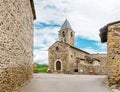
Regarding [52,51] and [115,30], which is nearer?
[115,30]

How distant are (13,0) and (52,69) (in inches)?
1248

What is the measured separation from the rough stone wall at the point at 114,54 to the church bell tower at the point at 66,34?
131ft

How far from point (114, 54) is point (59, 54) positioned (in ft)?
85.5

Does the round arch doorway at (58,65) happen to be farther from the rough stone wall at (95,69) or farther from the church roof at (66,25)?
the church roof at (66,25)

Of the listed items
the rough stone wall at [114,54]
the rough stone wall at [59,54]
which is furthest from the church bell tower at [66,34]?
the rough stone wall at [114,54]

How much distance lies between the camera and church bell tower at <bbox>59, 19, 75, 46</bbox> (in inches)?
2201

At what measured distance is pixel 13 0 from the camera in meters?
10.3

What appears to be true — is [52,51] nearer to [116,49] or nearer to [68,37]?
[68,37]

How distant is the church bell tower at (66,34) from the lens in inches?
2201

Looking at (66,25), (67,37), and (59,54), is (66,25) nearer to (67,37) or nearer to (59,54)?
(67,37)

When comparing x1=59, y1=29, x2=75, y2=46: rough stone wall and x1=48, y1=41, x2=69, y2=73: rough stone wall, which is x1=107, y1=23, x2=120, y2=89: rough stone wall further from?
x1=59, y1=29, x2=75, y2=46: rough stone wall

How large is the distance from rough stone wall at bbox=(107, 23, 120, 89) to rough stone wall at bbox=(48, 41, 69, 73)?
2475 centimetres

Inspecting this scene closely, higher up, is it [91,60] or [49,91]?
[91,60]

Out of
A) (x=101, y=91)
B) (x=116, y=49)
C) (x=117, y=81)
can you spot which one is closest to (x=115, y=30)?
(x=116, y=49)
